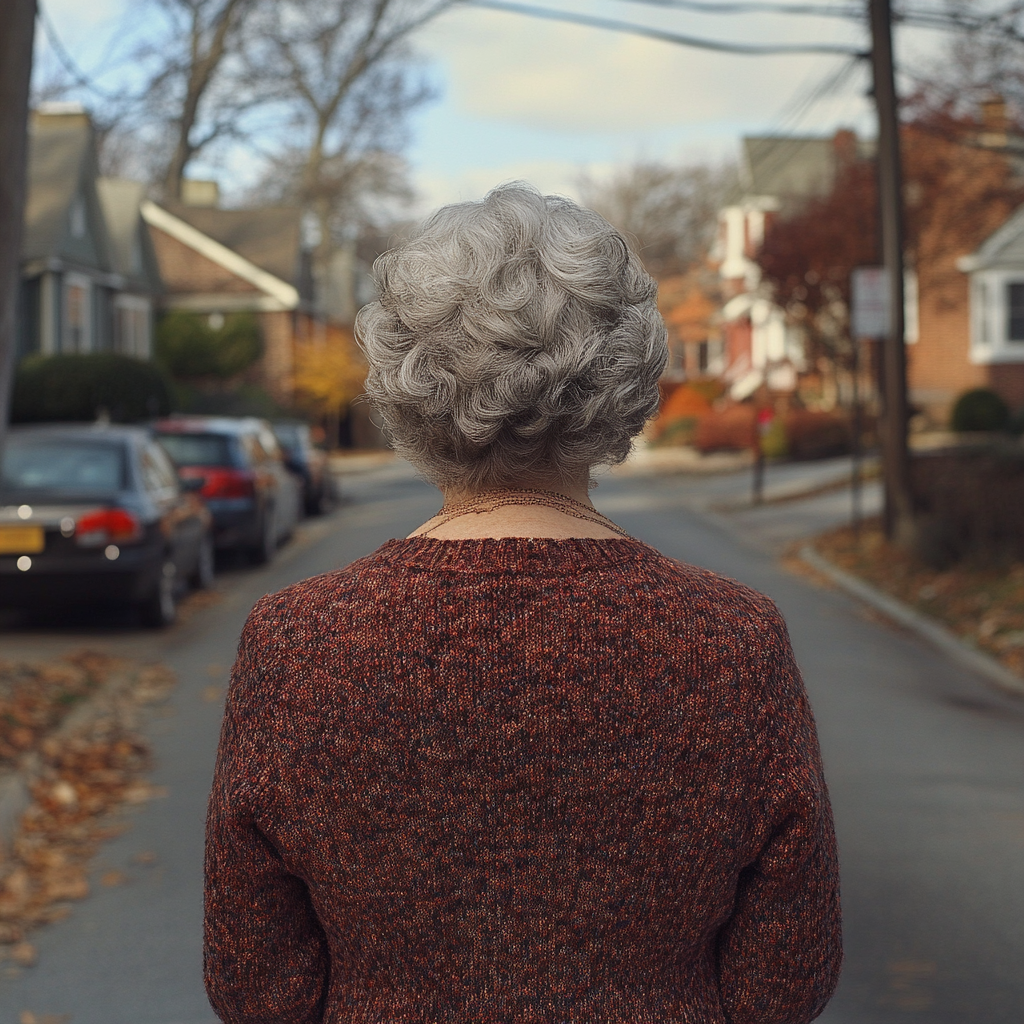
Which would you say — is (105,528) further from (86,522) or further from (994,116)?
(994,116)

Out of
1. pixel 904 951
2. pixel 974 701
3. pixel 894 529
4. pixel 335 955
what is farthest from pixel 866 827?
pixel 894 529

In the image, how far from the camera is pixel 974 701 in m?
8.34

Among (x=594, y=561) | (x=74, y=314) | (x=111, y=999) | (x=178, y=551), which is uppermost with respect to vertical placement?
(x=74, y=314)

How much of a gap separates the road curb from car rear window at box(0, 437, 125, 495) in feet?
20.7

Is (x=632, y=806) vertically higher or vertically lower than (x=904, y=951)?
higher

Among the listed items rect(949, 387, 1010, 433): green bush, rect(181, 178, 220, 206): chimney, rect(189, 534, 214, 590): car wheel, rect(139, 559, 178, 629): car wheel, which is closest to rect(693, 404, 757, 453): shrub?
rect(949, 387, 1010, 433): green bush

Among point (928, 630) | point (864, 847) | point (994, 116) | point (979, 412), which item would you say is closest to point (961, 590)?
point (928, 630)

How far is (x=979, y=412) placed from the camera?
1211 inches

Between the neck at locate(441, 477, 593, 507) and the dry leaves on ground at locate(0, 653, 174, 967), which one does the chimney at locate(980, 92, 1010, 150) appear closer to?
the dry leaves on ground at locate(0, 653, 174, 967)

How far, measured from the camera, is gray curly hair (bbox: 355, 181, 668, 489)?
1653 mm

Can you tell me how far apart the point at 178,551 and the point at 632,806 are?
1007 cm

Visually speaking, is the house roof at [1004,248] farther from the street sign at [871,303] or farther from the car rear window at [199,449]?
the car rear window at [199,449]

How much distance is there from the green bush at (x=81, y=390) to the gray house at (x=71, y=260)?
17.9 feet

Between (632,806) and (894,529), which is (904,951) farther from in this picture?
(894,529)
